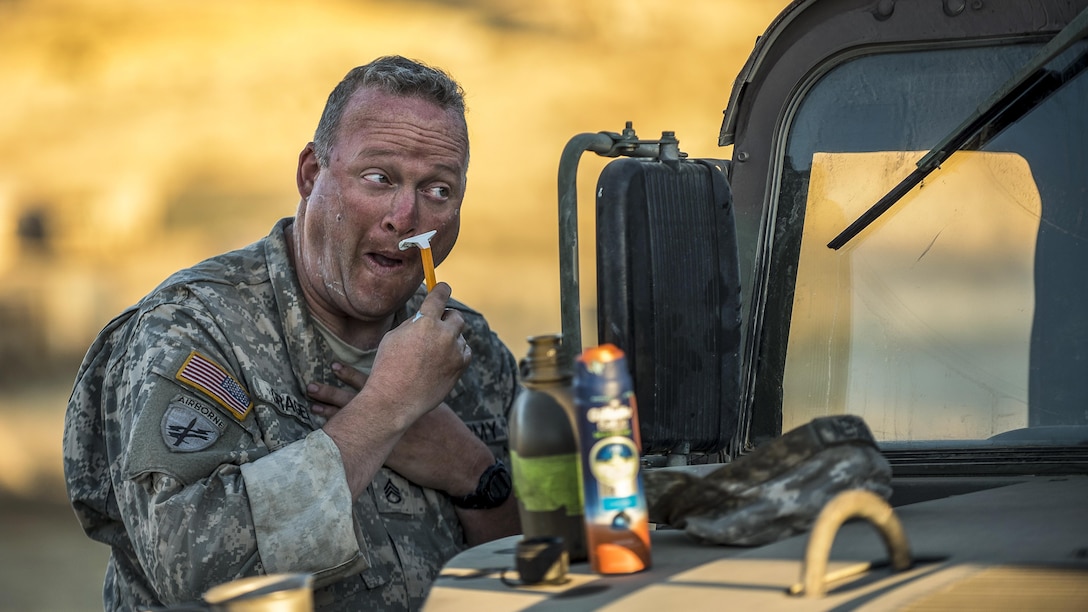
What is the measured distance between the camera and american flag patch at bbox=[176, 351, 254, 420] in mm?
2455

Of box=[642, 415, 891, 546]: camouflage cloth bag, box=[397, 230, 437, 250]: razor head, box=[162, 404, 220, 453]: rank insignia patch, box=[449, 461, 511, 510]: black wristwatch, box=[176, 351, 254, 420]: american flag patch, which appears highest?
box=[397, 230, 437, 250]: razor head

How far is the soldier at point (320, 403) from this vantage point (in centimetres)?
233

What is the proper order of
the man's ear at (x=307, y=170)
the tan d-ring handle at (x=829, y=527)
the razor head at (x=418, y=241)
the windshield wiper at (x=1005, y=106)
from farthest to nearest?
1. the man's ear at (x=307, y=170)
2. the razor head at (x=418, y=241)
3. the windshield wiper at (x=1005, y=106)
4. the tan d-ring handle at (x=829, y=527)

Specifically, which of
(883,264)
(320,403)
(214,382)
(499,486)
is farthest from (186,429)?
(883,264)

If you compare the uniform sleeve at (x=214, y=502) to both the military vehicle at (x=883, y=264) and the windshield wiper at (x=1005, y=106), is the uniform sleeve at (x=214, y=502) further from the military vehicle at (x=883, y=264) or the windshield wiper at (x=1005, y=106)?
the windshield wiper at (x=1005, y=106)

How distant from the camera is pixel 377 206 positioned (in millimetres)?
2744

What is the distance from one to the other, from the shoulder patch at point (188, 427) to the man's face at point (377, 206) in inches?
18.2

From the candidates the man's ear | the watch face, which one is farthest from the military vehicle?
the man's ear

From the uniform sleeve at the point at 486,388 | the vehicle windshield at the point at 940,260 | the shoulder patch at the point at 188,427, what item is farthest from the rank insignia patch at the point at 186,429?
the vehicle windshield at the point at 940,260

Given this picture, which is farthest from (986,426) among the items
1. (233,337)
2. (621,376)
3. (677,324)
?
(233,337)

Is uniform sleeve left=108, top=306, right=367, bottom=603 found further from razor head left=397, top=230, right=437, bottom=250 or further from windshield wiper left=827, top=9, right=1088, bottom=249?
windshield wiper left=827, top=9, right=1088, bottom=249

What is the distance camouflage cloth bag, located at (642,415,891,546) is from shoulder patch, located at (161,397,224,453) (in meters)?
0.99

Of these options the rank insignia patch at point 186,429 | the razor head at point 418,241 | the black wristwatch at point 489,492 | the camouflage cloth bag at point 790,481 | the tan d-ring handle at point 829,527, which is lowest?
the tan d-ring handle at point 829,527

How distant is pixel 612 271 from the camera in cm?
202
